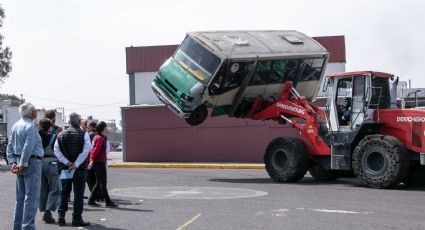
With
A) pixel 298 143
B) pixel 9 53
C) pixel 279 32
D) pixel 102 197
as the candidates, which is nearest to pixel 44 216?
pixel 102 197

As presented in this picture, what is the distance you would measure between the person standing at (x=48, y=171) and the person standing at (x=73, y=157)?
0.98 ft

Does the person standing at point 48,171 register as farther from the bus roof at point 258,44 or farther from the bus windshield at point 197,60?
the bus roof at point 258,44

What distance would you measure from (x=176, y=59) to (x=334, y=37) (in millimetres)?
12814

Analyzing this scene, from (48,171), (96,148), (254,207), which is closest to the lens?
(48,171)

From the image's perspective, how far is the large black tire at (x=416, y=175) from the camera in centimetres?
1480

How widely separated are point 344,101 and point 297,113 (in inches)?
61.8

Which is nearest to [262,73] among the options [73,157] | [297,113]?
[297,113]

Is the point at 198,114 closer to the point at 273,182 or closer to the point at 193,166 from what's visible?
the point at 273,182

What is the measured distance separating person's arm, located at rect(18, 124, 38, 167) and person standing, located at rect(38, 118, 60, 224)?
181 cm

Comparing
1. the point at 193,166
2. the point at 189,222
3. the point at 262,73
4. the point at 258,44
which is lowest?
the point at 189,222

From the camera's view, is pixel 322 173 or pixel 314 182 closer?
pixel 314 182

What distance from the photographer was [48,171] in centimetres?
1004

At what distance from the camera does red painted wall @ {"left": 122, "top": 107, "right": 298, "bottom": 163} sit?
88.4ft

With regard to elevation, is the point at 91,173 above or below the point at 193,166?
above
